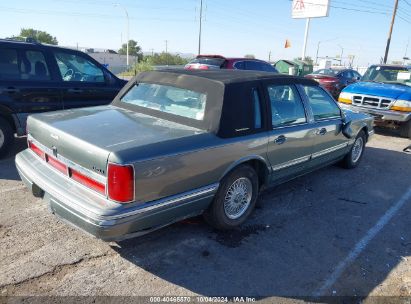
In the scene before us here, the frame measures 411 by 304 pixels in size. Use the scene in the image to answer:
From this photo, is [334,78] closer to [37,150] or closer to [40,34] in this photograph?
[37,150]

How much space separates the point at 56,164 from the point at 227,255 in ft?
5.96

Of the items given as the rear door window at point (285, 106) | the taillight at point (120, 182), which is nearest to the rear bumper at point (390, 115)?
the rear door window at point (285, 106)

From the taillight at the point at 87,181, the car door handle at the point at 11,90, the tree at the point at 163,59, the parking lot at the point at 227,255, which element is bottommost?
the parking lot at the point at 227,255

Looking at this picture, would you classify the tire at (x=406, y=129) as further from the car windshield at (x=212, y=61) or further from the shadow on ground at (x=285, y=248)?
the car windshield at (x=212, y=61)

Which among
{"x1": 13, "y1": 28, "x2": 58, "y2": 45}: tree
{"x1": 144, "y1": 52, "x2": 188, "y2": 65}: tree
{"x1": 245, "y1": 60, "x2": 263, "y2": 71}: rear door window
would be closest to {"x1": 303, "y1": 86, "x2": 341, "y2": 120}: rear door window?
{"x1": 245, "y1": 60, "x2": 263, "y2": 71}: rear door window

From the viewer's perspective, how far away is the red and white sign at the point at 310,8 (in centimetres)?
3225

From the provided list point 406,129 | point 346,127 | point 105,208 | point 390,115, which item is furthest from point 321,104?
point 406,129

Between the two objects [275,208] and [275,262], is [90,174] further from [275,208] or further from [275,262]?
[275,208]

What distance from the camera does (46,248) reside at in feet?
10.9

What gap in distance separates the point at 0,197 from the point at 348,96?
842cm

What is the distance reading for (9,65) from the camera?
549 cm

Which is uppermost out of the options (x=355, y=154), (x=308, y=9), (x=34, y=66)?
(x=308, y=9)

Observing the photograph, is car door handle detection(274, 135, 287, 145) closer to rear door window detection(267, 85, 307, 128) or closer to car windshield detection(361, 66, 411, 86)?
rear door window detection(267, 85, 307, 128)

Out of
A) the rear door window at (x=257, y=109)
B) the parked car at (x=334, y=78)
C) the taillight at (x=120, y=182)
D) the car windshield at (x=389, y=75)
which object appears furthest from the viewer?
the parked car at (x=334, y=78)
